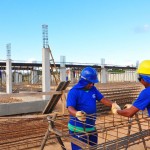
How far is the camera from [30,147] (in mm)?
5930

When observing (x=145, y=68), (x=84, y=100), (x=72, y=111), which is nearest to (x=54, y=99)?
(x=84, y=100)

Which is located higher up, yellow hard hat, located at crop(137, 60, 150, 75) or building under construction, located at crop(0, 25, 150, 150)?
yellow hard hat, located at crop(137, 60, 150, 75)

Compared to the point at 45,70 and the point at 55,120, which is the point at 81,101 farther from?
the point at 45,70

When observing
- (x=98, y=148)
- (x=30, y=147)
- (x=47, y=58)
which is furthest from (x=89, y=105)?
(x=47, y=58)

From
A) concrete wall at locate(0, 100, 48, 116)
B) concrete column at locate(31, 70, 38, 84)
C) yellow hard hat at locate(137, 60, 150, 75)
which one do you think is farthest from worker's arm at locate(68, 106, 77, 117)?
concrete column at locate(31, 70, 38, 84)

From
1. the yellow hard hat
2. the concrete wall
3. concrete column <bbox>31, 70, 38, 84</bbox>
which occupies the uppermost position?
the yellow hard hat

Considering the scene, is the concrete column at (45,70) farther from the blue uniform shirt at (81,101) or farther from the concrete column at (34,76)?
the concrete column at (34,76)

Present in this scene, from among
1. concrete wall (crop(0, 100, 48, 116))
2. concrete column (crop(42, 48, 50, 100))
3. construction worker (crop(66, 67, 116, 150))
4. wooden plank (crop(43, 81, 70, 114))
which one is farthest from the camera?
concrete column (crop(42, 48, 50, 100))

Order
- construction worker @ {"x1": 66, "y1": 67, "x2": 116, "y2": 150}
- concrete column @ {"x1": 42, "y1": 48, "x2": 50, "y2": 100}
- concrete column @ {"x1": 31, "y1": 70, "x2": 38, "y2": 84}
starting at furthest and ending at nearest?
concrete column @ {"x1": 31, "y1": 70, "x2": 38, "y2": 84}, concrete column @ {"x1": 42, "y1": 48, "x2": 50, "y2": 100}, construction worker @ {"x1": 66, "y1": 67, "x2": 116, "y2": 150}

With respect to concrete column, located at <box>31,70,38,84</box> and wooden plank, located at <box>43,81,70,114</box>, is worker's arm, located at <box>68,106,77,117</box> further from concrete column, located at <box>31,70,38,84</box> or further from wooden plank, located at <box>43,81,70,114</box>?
concrete column, located at <box>31,70,38,84</box>

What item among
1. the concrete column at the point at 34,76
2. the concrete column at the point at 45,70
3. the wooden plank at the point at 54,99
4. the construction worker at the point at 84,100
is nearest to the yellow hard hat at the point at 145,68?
the construction worker at the point at 84,100

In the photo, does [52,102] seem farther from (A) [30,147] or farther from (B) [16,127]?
(A) [30,147]

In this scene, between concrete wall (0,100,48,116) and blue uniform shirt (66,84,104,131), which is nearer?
blue uniform shirt (66,84,104,131)

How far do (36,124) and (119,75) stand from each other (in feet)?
95.2
